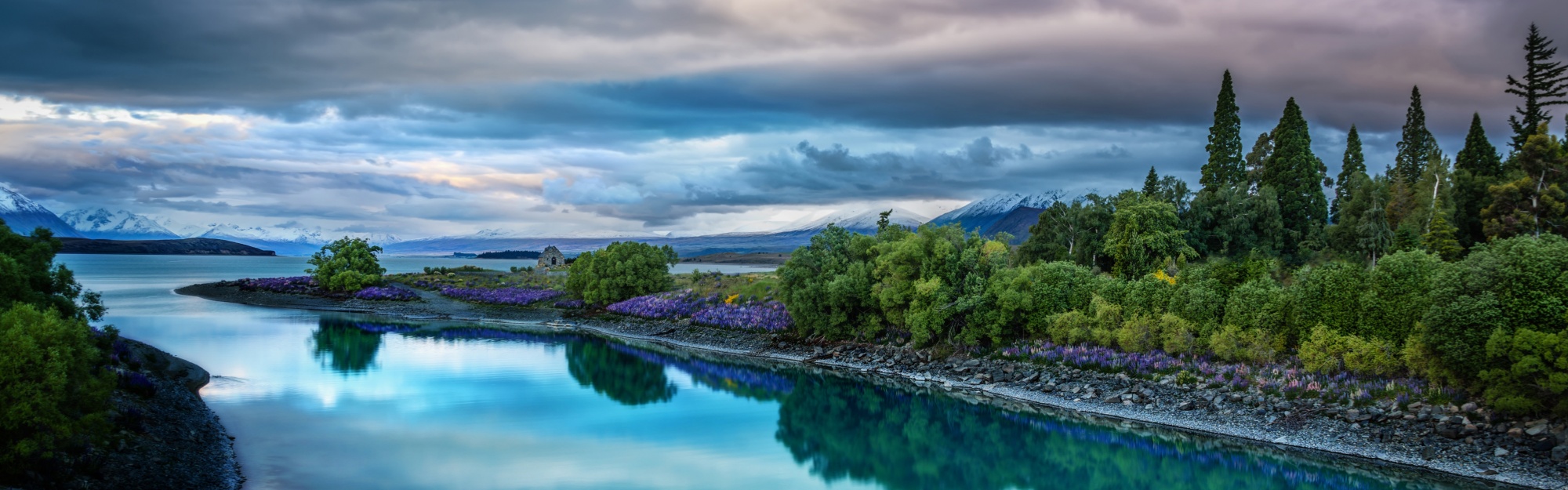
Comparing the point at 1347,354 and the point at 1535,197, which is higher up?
the point at 1535,197

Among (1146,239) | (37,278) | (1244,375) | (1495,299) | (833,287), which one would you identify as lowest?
(1244,375)

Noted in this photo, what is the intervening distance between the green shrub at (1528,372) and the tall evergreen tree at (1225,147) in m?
54.3

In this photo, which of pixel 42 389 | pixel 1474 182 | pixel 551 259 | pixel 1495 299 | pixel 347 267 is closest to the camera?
pixel 42 389

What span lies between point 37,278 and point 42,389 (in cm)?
1181

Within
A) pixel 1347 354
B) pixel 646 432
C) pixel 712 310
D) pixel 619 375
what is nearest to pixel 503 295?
pixel 712 310

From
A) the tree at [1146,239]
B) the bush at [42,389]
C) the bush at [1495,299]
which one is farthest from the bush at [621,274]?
the bush at [1495,299]

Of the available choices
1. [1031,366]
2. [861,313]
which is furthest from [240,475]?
[861,313]

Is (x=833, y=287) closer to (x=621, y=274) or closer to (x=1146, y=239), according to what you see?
(x=1146, y=239)

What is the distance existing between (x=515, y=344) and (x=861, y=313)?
986 inches

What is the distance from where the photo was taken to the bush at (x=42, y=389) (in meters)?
16.7

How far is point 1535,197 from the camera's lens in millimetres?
47781

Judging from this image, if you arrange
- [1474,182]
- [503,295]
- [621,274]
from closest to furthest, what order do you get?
[1474,182] → [621,274] → [503,295]

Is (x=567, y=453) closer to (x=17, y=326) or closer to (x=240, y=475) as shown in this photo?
(x=240, y=475)

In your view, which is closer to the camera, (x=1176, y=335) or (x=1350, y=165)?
(x=1176, y=335)
